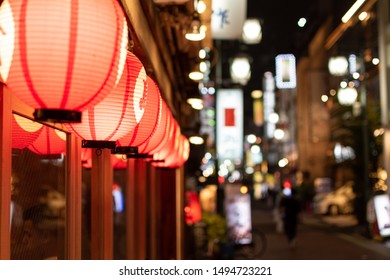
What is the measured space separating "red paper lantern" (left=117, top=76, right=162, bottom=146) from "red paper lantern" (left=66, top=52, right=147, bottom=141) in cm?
31

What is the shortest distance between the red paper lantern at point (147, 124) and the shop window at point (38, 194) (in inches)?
24.1

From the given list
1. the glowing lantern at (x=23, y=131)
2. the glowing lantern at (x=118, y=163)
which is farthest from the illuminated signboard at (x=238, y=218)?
the glowing lantern at (x=23, y=131)

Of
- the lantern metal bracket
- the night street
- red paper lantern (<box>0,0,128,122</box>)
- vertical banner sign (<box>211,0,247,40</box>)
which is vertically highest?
vertical banner sign (<box>211,0,247,40</box>)

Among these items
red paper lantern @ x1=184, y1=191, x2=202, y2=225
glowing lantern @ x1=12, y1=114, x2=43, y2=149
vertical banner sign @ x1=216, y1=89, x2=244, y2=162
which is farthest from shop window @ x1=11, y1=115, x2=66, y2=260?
vertical banner sign @ x1=216, y1=89, x2=244, y2=162

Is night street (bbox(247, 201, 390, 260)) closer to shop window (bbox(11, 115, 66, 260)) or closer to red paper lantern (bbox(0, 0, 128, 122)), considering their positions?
shop window (bbox(11, 115, 66, 260))

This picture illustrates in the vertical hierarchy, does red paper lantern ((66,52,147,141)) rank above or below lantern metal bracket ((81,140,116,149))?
above

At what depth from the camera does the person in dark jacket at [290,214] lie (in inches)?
799

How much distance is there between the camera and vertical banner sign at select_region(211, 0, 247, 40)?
12.2 m

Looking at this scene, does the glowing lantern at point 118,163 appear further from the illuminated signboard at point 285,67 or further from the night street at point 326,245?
the illuminated signboard at point 285,67

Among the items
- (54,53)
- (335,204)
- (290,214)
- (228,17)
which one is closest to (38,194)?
(54,53)

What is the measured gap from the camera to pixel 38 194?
414 cm

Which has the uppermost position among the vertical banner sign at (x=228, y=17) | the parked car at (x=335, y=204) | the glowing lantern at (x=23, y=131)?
the vertical banner sign at (x=228, y=17)

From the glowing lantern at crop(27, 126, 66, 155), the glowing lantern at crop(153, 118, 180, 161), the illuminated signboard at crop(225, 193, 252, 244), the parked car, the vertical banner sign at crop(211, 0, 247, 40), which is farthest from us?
the parked car

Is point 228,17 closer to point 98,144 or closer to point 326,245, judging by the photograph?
point 98,144
